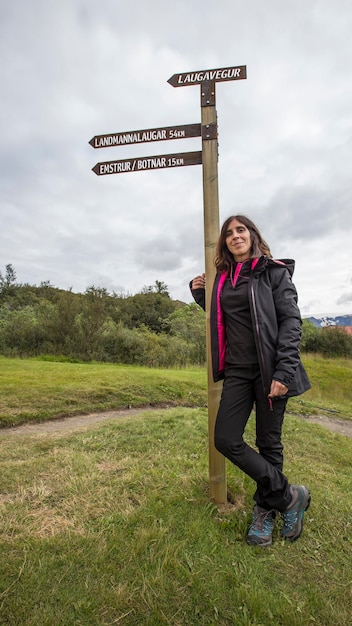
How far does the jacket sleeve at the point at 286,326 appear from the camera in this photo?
2709 mm

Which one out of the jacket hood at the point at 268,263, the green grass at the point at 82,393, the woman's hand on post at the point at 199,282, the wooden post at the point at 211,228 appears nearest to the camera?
the jacket hood at the point at 268,263

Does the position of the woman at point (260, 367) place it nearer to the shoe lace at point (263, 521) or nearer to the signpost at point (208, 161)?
the shoe lace at point (263, 521)

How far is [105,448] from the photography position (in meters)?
4.73

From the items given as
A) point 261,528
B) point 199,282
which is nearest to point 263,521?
point 261,528

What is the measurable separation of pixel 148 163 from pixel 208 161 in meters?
0.67

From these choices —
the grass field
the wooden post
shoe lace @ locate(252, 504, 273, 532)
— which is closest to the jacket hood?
the wooden post

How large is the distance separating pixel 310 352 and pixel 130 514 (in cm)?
3396

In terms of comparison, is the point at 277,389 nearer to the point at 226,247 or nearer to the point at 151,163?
the point at 226,247

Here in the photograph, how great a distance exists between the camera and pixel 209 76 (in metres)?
3.53

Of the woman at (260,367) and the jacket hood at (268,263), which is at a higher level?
the jacket hood at (268,263)

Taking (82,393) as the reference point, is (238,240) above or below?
above

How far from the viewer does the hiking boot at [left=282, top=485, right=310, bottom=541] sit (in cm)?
290

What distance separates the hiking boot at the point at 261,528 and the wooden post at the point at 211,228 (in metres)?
0.48

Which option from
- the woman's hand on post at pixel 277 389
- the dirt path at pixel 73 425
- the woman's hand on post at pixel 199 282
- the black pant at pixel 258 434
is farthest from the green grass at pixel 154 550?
the woman's hand on post at pixel 199 282
